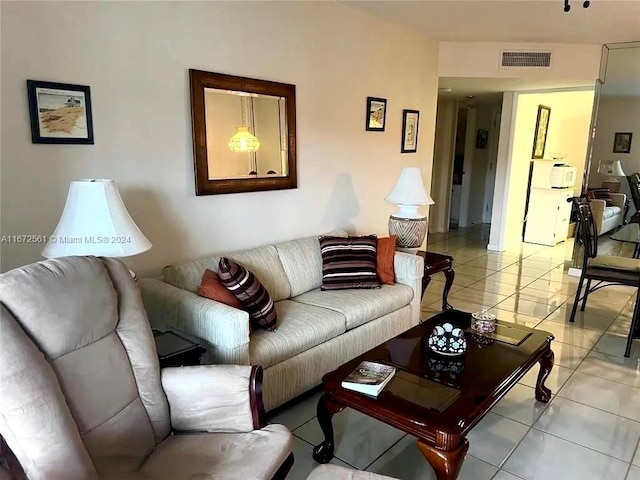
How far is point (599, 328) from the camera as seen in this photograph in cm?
379

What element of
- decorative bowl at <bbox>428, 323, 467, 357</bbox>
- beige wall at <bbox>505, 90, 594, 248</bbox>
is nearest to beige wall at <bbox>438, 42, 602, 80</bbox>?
beige wall at <bbox>505, 90, 594, 248</bbox>

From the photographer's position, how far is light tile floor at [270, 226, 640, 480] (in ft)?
6.93

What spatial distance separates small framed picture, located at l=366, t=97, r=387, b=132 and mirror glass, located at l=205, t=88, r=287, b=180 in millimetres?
1084

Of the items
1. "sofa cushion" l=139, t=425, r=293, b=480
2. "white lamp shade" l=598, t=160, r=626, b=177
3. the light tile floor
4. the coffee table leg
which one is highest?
"white lamp shade" l=598, t=160, r=626, b=177

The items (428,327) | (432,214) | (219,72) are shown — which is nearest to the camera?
(428,327)

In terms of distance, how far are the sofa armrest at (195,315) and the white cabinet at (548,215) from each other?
5939mm

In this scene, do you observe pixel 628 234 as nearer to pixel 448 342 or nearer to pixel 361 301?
pixel 361 301

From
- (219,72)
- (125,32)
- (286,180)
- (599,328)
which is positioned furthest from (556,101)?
(125,32)

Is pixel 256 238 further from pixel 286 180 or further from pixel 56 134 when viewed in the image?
pixel 56 134

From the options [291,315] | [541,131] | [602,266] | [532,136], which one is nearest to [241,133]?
[291,315]

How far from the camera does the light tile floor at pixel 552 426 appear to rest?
6.93 ft

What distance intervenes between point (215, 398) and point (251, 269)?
131 centimetres

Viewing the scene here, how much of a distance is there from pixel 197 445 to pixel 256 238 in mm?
1882

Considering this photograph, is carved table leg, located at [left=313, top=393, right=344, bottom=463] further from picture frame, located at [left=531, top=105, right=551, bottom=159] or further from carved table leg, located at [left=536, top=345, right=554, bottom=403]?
picture frame, located at [left=531, top=105, right=551, bottom=159]
